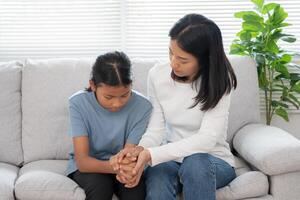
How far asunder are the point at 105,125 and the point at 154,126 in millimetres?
218

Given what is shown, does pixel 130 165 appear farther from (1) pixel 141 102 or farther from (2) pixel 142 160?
(1) pixel 141 102

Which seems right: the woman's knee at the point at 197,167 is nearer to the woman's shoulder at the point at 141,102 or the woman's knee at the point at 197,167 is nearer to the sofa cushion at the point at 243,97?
the woman's shoulder at the point at 141,102

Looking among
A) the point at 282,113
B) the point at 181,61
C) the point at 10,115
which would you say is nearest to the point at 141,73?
the point at 181,61

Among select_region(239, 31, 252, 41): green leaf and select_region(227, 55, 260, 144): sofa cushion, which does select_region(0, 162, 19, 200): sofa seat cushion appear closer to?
select_region(227, 55, 260, 144): sofa cushion

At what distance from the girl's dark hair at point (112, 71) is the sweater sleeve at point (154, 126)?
0.25 metres

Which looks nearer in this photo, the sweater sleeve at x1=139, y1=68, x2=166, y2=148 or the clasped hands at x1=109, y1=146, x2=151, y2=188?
the clasped hands at x1=109, y1=146, x2=151, y2=188

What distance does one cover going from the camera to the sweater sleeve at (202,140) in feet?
5.83

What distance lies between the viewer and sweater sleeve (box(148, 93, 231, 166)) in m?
1.78

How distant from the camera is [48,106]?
90.0 inches

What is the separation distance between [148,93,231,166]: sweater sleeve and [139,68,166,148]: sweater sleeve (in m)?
0.13

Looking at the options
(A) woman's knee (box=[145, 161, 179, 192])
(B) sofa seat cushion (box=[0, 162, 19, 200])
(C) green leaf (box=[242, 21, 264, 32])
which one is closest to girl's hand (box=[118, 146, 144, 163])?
(A) woman's knee (box=[145, 161, 179, 192])

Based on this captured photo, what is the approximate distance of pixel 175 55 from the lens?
178 cm

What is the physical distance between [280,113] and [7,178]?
5.32 feet

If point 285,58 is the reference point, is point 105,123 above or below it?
below
